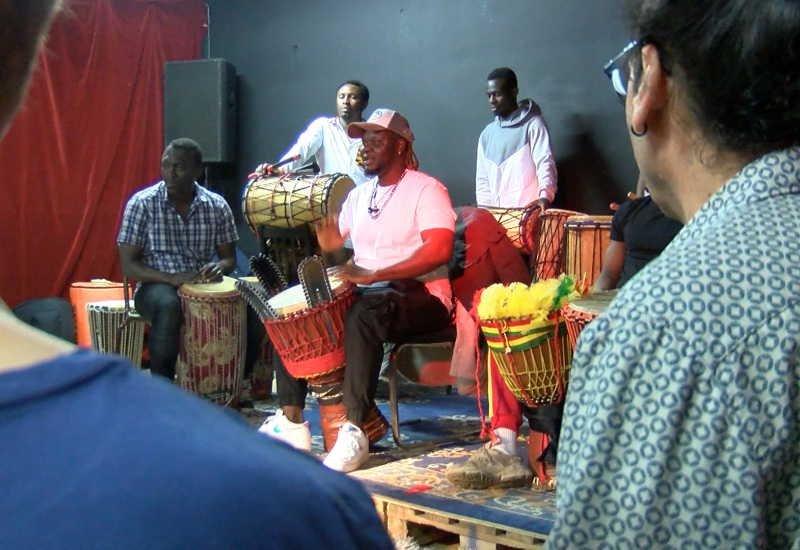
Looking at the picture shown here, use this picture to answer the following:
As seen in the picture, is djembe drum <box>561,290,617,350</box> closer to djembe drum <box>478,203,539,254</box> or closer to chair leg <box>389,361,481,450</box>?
chair leg <box>389,361,481,450</box>

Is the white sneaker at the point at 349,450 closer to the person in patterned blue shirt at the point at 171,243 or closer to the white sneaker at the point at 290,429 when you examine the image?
the white sneaker at the point at 290,429

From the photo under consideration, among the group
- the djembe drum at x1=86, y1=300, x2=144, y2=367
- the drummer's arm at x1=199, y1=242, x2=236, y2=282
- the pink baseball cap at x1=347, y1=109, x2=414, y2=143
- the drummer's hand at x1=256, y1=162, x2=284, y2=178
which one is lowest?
the djembe drum at x1=86, y1=300, x2=144, y2=367

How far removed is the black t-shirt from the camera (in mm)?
3100

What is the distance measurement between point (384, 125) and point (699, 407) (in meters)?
3.08

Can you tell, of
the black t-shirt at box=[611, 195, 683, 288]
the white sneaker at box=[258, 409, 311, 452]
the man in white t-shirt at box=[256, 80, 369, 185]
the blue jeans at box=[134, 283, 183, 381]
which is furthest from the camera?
the man in white t-shirt at box=[256, 80, 369, 185]

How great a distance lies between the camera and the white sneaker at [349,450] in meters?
3.34

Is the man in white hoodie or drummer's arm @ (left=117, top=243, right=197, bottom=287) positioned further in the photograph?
the man in white hoodie

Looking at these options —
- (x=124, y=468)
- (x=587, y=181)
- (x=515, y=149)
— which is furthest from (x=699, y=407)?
(x=587, y=181)

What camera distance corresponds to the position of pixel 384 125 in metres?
3.79

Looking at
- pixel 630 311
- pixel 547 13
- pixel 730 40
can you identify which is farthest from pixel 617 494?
pixel 547 13

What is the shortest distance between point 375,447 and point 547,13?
11.7ft

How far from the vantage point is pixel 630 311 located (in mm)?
871

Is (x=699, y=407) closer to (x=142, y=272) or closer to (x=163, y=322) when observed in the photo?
(x=163, y=322)

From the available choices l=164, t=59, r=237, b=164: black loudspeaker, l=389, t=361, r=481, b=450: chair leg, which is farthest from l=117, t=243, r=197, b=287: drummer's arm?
l=164, t=59, r=237, b=164: black loudspeaker
